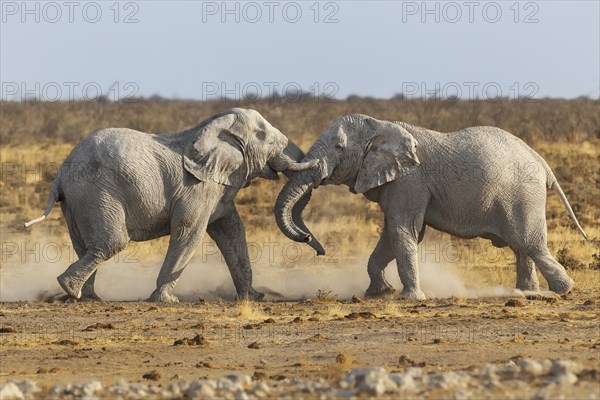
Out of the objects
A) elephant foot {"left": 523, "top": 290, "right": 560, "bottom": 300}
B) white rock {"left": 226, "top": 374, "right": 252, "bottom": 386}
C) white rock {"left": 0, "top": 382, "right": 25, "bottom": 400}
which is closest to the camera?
white rock {"left": 0, "top": 382, "right": 25, "bottom": 400}

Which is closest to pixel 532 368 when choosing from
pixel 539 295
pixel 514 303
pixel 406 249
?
pixel 514 303

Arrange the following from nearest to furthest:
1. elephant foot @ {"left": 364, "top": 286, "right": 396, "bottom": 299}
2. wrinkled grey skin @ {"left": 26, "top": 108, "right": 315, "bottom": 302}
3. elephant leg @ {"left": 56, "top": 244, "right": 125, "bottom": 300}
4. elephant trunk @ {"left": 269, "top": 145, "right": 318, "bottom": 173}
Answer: wrinkled grey skin @ {"left": 26, "top": 108, "right": 315, "bottom": 302} < elephant leg @ {"left": 56, "top": 244, "right": 125, "bottom": 300} < elephant trunk @ {"left": 269, "top": 145, "right": 318, "bottom": 173} < elephant foot @ {"left": 364, "top": 286, "right": 396, "bottom": 299}

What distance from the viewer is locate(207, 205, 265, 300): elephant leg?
917 inches

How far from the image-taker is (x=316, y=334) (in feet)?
60.4

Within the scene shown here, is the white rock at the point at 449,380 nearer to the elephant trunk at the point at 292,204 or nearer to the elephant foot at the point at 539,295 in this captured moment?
the elephant foot at the point at 539,295

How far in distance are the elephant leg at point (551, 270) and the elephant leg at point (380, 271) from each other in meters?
2.01

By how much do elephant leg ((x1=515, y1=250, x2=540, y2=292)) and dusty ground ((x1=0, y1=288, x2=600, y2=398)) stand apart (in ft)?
2.64

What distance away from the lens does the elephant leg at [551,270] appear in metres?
22.5

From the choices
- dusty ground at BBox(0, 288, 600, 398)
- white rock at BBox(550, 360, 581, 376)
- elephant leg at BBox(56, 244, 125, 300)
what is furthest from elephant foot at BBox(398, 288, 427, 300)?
white rock at BBox(550, 360, 581, 376)

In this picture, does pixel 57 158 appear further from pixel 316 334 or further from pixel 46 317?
pixel 316 334

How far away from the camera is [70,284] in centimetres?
2206

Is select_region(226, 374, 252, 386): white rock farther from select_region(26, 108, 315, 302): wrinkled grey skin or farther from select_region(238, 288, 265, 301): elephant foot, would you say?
select_region(238, 288, 265, 301): elephant foot

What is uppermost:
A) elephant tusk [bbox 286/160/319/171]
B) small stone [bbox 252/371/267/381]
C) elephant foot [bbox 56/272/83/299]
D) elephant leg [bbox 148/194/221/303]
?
elephant tusk [bbox 286/160/319/171]

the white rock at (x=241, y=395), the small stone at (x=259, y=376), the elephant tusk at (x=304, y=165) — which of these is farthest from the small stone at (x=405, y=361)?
the elephant tusk at (x=304, y=165)
